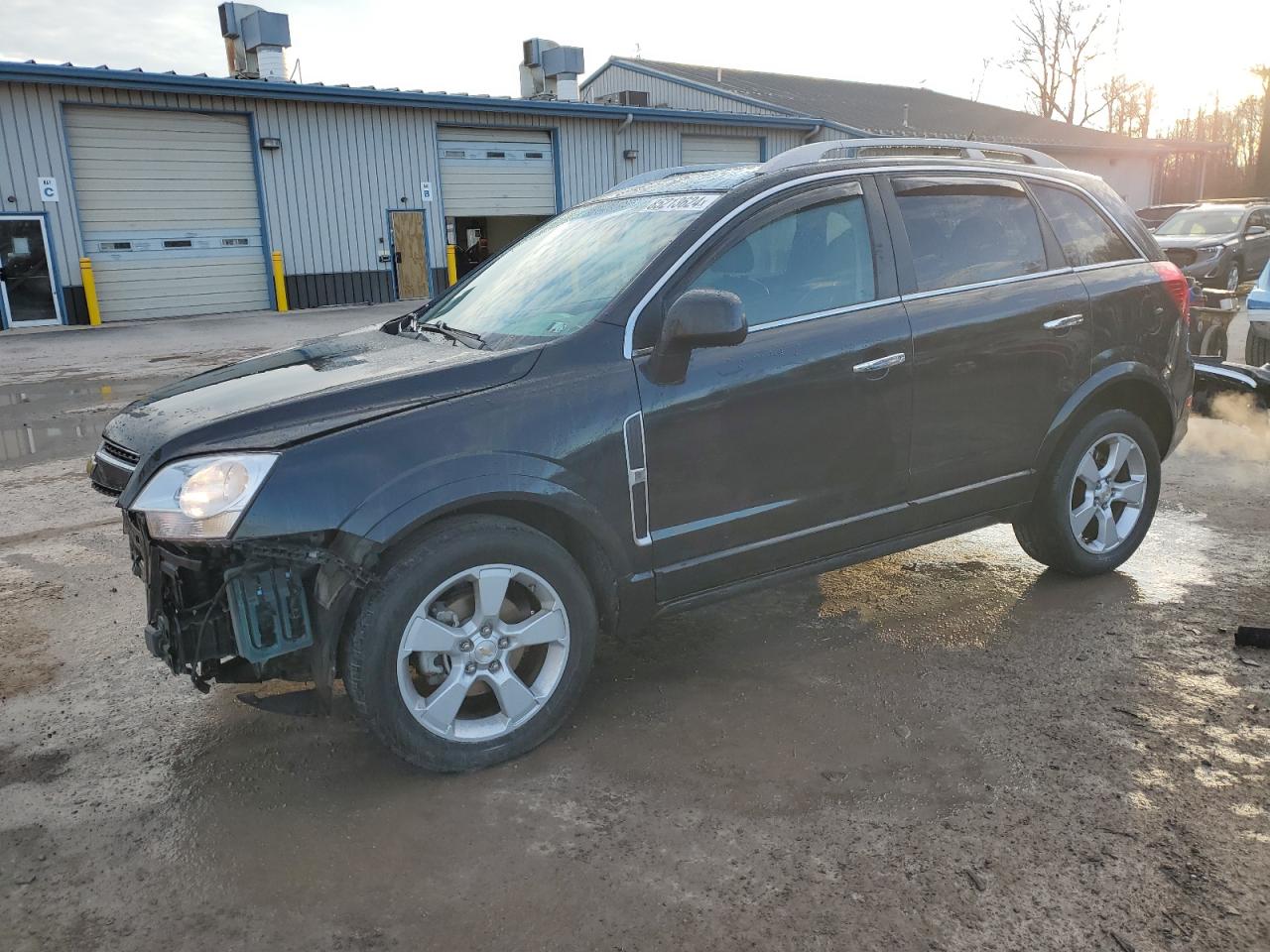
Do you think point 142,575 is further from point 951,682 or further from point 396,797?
point 951,682

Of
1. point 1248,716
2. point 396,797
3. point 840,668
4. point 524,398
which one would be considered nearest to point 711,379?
point 524,398

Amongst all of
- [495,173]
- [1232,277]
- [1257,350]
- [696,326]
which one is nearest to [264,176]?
[495,173]

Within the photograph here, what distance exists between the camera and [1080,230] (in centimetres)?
432

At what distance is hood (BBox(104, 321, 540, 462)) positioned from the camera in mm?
2801

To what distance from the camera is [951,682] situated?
351 centimetres

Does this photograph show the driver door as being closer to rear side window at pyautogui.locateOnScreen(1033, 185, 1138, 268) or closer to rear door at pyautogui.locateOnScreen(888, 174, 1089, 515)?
rear door at pyautogui.locateOnScreen(888, 174, 1089, 515)

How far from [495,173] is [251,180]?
6.15 m

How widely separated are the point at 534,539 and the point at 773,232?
146 centimetres

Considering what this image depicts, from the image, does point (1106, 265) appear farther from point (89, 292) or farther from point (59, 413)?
point (89, 292)

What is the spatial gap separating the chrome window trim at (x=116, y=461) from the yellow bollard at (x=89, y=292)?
18220mm

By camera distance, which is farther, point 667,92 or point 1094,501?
point 667,92

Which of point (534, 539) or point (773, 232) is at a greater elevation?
point (773, 232)

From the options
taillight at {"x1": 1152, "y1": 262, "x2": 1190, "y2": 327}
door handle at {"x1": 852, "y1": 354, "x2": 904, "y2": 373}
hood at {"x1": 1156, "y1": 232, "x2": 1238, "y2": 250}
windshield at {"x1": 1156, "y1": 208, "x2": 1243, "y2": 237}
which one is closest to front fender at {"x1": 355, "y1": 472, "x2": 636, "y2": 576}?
door handle at {"x1": 852, "y1": 354, "x2": 904, "y2": 373}

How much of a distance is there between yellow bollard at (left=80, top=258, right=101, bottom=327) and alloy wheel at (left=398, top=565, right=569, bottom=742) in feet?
62.5
